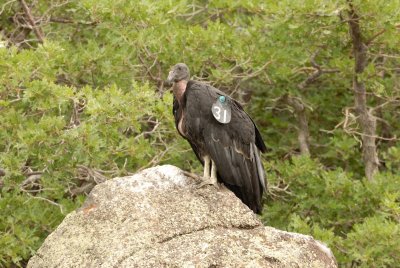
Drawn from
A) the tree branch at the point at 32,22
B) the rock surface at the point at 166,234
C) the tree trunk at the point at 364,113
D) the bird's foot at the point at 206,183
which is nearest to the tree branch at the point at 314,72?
the tree trunk at the point at 364,113

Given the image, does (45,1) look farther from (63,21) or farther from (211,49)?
(211,49)

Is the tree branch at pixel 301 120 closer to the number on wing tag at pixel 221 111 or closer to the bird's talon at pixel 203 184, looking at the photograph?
the number on wing tag at pixel 221 111

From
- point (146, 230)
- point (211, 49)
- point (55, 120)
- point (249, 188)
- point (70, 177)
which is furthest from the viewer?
point (211, 49)

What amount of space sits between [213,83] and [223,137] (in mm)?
2130

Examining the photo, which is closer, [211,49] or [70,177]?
[70,177]

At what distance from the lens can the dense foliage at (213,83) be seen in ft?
21.0

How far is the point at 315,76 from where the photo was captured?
8469 millimetres

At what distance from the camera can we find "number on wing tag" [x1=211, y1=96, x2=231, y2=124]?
18.1ft

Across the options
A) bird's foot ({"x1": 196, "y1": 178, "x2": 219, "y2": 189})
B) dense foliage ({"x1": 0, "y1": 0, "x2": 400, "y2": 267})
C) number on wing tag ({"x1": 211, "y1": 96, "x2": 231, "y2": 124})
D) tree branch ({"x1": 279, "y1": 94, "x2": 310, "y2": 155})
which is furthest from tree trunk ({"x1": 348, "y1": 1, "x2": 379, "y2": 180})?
bird's foot ({"x1": 196, "y1": 178, "x2": 219, "y2": 189})

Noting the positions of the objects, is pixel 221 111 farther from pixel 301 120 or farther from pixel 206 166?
pixel 301 120

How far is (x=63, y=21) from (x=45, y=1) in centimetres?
28

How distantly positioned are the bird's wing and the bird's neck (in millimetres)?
130

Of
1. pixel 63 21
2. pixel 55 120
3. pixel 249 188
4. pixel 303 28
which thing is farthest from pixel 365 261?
pixel 63 21

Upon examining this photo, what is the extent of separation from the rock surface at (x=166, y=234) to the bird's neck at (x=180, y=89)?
2.79 ft
